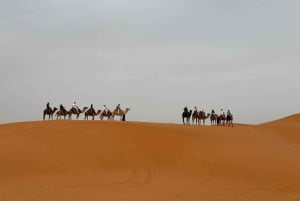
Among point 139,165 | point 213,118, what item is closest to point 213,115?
point 213,118

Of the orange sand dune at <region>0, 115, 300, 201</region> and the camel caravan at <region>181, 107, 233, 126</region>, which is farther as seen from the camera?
the camel caravan at <region>181, 107, 233, 126</region>

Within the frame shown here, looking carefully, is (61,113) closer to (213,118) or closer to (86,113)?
(86,113)

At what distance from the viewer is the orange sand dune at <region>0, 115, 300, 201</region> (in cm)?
1267

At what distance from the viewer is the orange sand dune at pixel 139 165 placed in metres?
12.7

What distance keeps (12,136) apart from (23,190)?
751cm

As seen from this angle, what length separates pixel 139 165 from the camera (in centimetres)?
1666

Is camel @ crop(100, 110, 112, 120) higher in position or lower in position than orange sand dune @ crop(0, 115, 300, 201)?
higher

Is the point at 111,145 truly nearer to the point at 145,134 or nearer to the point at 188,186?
the point at 145,134

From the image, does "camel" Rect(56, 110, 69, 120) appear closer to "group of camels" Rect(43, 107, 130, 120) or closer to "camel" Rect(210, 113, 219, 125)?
"group of camels" Rect(43, 107, 130, 120)

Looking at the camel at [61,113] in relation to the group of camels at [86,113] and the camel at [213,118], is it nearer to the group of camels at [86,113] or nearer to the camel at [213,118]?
the group of camels at [86,113]

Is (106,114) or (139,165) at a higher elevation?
(106,114)

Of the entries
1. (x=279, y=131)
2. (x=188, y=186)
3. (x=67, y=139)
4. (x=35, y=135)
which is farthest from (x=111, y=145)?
(x=279, y=131)

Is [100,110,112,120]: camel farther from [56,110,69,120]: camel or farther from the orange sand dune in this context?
the orange sand dune

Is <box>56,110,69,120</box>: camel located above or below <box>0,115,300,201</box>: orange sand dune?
above
